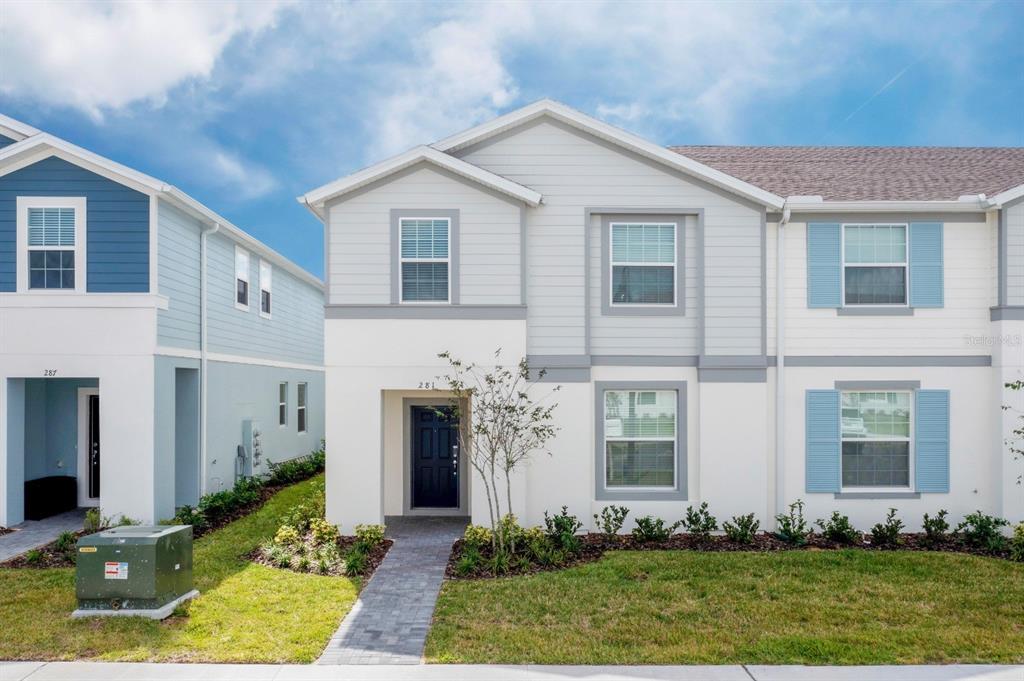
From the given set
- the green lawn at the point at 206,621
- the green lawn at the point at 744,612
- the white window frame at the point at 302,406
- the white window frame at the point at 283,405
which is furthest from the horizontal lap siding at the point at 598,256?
the white window frame at the point at 302,406

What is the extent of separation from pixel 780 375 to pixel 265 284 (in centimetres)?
1231

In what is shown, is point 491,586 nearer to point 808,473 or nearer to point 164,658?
point 164,658

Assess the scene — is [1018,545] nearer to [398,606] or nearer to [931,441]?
[931,441]

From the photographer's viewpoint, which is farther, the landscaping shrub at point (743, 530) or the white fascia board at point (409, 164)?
the white fascia board at point (409, 164)

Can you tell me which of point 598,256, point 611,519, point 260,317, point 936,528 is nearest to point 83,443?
point 260,317

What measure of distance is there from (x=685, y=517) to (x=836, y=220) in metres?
5.58

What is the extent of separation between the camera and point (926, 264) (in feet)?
37.7

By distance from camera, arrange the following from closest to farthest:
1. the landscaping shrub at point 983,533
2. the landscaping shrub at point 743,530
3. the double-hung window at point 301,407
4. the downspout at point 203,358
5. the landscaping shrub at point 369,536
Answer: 1. the landscaping shrub at point 369,536
2. the landscaping shrub at point 983,533
3. the landscaping shrub at point 743,530
4. the downspout at point 203,358
5. the double-hung window at point 301,407

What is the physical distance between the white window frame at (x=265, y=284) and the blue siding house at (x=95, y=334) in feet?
11.6

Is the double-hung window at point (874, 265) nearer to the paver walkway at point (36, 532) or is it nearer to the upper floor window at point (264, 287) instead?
the upper floor window at point (264, 287)

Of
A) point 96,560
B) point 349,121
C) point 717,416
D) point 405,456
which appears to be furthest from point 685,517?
point 349,121

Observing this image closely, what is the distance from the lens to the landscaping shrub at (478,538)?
33.0 feet

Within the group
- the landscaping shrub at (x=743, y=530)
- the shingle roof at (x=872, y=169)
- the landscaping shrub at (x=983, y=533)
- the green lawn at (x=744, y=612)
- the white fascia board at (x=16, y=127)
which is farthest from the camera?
the white fascia board at (x=16, y=127)

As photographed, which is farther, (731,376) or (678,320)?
(678,320)
